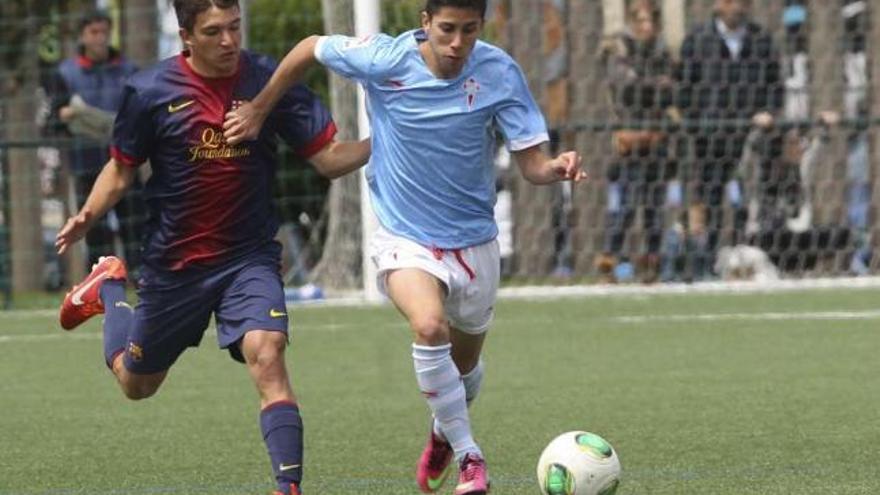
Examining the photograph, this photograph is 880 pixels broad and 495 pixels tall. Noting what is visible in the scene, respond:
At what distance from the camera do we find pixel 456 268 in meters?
6.84

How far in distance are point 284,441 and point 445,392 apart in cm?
61

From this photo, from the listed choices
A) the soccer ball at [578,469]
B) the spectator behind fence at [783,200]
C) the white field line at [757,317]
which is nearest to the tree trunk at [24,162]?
the spectator behind fence at [783,200]

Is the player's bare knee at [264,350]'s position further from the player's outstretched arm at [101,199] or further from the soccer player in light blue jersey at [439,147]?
the player's outstretched arm at [101,199]

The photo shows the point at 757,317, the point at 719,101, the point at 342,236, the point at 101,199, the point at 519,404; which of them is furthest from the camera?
the point at 719,101

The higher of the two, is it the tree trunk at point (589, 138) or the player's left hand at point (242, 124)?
the player's left hand at point (242, 124)

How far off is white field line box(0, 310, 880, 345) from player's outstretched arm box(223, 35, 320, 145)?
560 cm

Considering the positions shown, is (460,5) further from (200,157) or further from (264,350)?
(264,350)

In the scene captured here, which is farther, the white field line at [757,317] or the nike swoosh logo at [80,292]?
the white field line at [757,317]

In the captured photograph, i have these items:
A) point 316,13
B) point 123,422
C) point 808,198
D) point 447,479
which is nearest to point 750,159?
point 808,198

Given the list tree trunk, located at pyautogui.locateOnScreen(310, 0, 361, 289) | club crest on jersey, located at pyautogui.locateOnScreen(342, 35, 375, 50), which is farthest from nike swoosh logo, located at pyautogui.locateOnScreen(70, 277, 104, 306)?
tree trunk, located at pyautogui.locateOnScreen(310, 0, 361, 289)

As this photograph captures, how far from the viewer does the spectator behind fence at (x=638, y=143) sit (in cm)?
1522

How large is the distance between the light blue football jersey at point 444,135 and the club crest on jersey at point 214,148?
50 centimetres

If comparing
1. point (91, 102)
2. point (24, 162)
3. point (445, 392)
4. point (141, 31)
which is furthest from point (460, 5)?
point (141, 31)

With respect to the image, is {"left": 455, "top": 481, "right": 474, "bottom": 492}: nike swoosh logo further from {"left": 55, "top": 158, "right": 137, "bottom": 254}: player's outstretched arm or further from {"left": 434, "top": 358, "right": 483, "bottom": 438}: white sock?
{"left": 55, "top": 158, "right": 137, "bottom": 254}: player's outstretched arm
